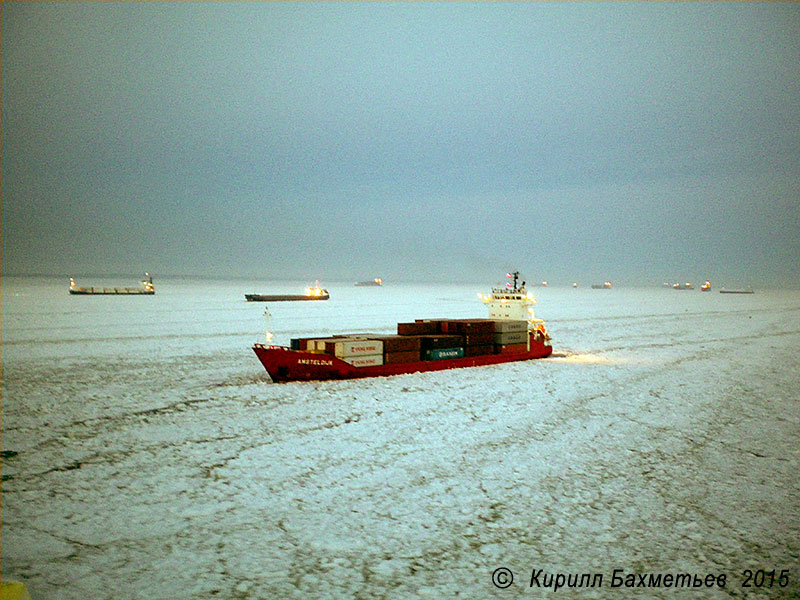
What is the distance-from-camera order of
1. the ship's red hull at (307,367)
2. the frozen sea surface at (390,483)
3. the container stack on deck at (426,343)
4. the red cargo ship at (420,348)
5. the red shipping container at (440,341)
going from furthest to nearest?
the red shipping container at (440,341) < the container stack on deck at (426,343) < the red cargo ship at (420,348) < the ship's red hull at (307,367) < the frozen sea surface at (390,483)

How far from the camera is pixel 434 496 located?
11281 millimetres

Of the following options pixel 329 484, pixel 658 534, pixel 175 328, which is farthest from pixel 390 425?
pixel 175 328

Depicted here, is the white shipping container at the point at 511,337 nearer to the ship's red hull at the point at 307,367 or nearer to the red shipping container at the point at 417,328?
the red shipping container at the point at 417,328

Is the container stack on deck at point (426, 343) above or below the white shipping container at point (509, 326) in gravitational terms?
below

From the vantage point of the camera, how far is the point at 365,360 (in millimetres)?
25016

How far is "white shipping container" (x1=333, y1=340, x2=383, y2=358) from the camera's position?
79.8 feet

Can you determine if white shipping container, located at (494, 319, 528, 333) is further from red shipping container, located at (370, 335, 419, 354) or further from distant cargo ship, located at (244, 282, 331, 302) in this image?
distant cargo ship, located at (244, 282, 331, 302)

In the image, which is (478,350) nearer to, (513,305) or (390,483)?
(513,305)

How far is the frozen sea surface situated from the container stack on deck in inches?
69.9

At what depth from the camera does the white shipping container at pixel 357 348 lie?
79.8 ft

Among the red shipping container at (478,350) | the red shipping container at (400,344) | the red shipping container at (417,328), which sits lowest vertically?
the red shipping container at (478,350)

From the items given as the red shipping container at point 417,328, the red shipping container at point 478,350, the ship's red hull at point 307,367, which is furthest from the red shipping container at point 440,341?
the ship's red hull at point 307,367

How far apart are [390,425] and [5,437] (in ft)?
40.6

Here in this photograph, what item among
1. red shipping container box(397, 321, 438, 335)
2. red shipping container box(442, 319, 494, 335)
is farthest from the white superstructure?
red shipping container box(397, 321, 438, 335)
